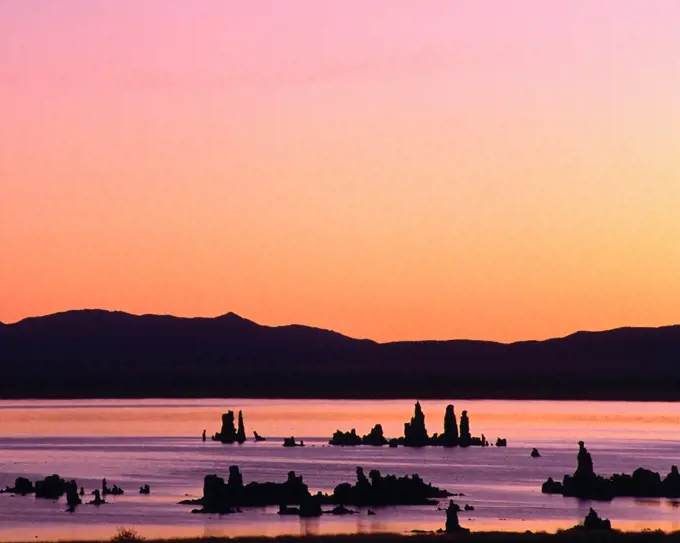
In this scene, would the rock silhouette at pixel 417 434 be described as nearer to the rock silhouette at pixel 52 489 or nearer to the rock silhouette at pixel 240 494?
the rock silhouette at pixel 52 489

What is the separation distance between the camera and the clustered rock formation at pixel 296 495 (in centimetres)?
8850

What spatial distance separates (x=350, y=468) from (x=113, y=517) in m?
51.7

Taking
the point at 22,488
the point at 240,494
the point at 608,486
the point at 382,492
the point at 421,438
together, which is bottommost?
the point at 608,486

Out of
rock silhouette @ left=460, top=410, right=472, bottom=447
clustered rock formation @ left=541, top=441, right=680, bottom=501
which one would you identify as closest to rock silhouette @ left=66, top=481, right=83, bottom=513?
clustered rock formation @ left=541, top=441, right=680, bottom=501

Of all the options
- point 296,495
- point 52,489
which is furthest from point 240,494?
point 52,489

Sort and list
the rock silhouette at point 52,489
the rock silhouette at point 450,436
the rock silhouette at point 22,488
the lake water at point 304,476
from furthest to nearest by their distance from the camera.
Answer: the rock silhouette at point 450,436 → the rock silhouette at point 22,488 → the rock silhouette at point 52,489 → the lake water at point 304,476

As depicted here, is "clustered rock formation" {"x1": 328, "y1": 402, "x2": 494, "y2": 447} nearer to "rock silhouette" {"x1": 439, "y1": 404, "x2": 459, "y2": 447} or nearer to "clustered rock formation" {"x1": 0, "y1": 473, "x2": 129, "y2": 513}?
"rock silhouette" {"x1": 439, "y1": 404, "x2": 459, "y2": 447}

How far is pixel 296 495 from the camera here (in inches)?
3570

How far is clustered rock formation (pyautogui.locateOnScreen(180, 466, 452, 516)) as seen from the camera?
88500 millimetres

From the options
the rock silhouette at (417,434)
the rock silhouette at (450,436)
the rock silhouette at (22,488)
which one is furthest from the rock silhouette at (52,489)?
the rock silhouette at (450,436)

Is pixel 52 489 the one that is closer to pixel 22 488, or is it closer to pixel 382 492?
pixel 22 488

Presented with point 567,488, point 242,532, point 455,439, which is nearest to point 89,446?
point 455,439

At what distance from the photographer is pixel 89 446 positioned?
7141 inches

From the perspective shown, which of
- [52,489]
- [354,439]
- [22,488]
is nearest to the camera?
[52,489]
